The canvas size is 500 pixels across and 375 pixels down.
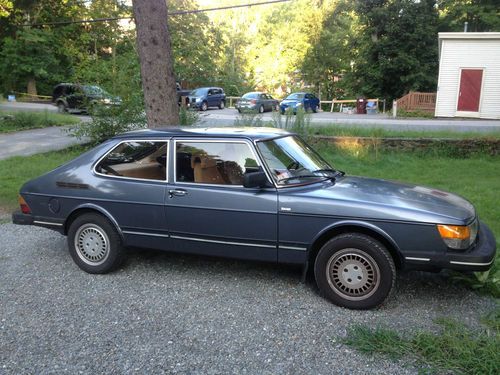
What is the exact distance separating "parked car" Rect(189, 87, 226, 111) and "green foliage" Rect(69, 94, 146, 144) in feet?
68.1

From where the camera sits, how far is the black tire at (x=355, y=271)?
4.04 metres

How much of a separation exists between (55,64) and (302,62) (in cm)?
2316

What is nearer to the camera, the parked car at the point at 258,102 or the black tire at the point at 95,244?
the black tire at the point at 95,244

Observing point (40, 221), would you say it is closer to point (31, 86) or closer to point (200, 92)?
point (200, 92)

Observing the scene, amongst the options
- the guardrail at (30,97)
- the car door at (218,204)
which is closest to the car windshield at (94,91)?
the car door at (218,204)

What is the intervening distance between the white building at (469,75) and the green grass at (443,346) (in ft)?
81.0

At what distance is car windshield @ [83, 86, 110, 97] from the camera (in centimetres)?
1270

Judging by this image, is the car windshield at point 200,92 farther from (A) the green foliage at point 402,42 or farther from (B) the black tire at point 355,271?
(B) the black tire at point 355,271

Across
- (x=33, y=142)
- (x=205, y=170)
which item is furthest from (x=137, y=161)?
(x=33, y=142)

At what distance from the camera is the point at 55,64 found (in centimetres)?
3956

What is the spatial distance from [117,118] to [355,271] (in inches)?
402

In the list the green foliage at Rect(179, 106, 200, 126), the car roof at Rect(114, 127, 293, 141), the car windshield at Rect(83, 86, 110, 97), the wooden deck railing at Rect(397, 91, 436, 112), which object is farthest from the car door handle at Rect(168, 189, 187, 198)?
the wooden deck railing at Rect(397, 91, 436, 112)

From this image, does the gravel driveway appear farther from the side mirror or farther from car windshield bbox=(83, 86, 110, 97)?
car windshield bbox=(83, 86, 110, 97)

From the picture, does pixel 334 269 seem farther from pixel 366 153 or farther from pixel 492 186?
pixel 366 153
